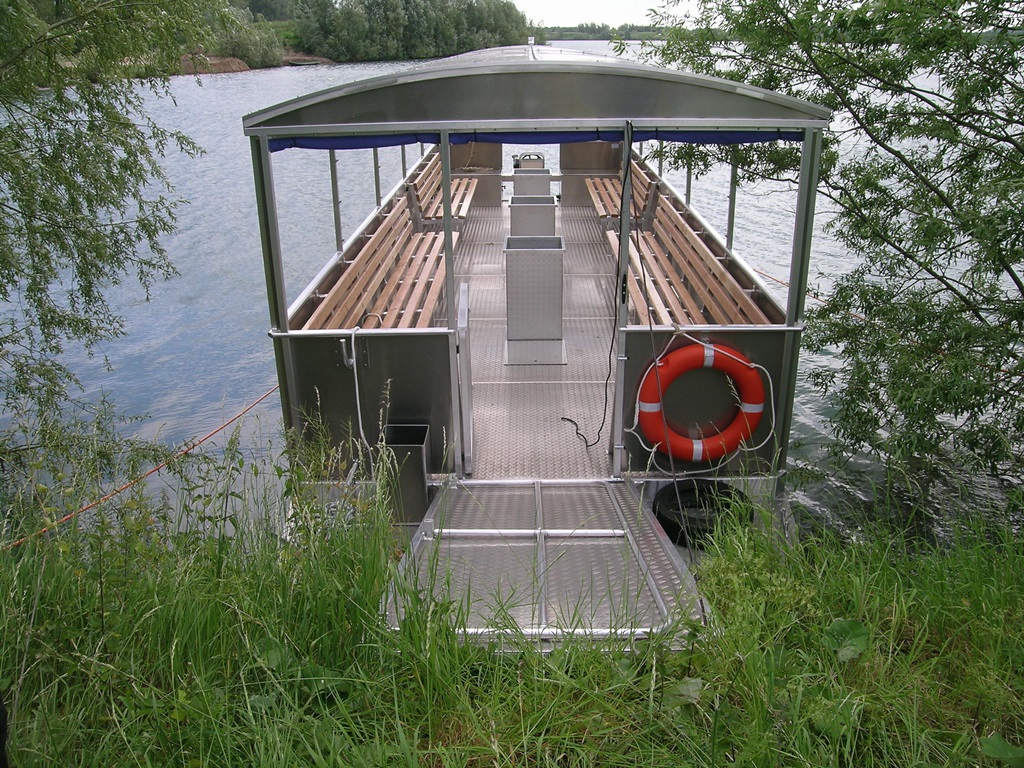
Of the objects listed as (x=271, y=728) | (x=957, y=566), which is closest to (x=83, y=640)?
(x=271, y=728)

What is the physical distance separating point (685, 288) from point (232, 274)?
8572 millimetres

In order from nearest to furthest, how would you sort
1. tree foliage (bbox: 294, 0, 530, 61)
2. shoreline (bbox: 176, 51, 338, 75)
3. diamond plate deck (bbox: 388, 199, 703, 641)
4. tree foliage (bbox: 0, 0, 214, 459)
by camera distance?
diamond plate deck (bbox: 388, 199, 703, 641) < tree foliage (bbox: 0, 0, 214, 459) < shoreline (bbox: 176, 51, 338, 75) < tree foliage (bbox: 294, 0, 530, 61)

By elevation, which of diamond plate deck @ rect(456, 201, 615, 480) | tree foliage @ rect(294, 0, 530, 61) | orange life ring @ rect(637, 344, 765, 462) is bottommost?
Answer: diamond plate deck @ rect(456, 201, 615, 480)

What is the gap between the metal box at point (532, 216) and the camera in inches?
316

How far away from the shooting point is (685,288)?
19.9 feet

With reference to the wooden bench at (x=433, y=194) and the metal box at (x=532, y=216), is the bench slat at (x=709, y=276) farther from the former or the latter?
the wooden bench at (x=433, y=194)

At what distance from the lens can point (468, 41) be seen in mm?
26609

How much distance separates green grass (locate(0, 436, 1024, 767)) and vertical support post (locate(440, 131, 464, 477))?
1886mm

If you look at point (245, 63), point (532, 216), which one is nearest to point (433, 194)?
point (532, 216)

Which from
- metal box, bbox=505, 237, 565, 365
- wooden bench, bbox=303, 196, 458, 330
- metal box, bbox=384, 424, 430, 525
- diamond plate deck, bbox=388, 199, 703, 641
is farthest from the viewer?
metal box, bbox=505, 237, 565, 365

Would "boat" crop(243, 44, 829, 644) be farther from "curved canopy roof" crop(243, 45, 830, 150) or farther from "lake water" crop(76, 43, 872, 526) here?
"lake water" crop(76, 43, 872, 526)

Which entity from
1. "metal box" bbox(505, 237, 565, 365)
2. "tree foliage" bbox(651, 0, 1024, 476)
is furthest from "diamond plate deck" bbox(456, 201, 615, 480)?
"tree foliage" bbox(651, 0, 1024, 476)

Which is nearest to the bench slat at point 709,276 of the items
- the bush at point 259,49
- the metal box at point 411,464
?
the metal box at point 411,464

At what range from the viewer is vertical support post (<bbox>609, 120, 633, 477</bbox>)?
4043 mm
